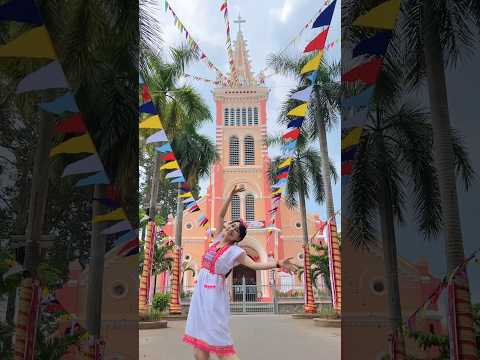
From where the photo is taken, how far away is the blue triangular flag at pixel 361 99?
414 centimetres

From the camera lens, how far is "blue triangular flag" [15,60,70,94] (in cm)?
330

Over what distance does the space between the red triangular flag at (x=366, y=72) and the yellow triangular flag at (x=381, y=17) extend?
379 mm

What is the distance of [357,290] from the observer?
4.46 meters

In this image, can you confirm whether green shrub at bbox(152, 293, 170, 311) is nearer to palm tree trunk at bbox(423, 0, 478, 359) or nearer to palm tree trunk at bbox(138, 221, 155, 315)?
palm tree trunk at bbox(138, 221, 155, 315)

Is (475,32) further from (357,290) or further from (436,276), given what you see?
(357,290)

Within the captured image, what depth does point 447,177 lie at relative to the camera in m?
4.29

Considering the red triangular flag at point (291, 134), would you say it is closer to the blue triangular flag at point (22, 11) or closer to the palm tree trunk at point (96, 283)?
the palm tree trunk at point (96, 283)

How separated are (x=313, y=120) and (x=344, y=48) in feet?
41.2

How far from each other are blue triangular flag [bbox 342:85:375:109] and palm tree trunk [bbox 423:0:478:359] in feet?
2.65

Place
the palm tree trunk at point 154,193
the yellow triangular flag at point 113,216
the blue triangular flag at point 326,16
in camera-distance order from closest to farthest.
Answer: the yellow triangular flag at point 113,216
the blue triangular flag at point 326,16
the palm tree trunk at point 154,193

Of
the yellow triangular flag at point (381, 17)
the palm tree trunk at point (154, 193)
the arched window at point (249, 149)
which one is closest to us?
the yellow triangular flag at point (381, 17)

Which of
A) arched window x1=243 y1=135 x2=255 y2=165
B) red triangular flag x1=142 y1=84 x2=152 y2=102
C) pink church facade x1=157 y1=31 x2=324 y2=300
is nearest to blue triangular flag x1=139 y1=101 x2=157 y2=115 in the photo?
red triangular flag x1=142 y1=84 x2=152 y2=102

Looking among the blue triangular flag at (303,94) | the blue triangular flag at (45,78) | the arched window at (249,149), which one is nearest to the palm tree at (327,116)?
the blue triangular flag at (303,94)

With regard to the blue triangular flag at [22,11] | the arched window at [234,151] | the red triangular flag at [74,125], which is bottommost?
the red triangular flag at [74,125]
